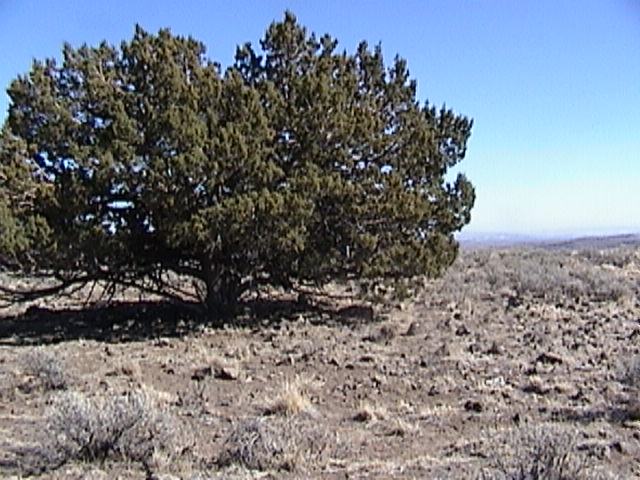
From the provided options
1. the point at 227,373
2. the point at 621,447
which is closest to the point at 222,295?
the point at 227,373

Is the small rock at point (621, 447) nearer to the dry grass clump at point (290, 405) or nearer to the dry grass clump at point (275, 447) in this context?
the dry grass clump at point (275, 447)

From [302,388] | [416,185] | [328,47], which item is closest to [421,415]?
[302,388]

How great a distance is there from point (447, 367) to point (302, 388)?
278 cm

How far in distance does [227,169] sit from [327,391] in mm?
6293

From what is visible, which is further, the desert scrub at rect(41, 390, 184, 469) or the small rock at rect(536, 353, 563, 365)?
the small rock at rect(536, 353, 563, 365)

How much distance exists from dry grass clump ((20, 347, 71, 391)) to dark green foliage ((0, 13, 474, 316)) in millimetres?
3654

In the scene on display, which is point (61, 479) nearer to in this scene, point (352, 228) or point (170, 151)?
point (170, 151)

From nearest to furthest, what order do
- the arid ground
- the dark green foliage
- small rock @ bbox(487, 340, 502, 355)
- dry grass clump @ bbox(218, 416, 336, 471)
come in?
dry grass clump @ bbox(218, 416, 336, 471) → the arid ground → small rock @ bbox(487, 340, 502, 355) → the dark green foliage

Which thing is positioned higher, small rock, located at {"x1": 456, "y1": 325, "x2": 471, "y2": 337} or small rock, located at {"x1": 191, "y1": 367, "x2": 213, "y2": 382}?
small rock, located at {"x1": 191, "y1": 367, "x2": 213, "y2": 382}

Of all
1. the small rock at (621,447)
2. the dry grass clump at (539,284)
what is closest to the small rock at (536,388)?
the small rock at (621,447)

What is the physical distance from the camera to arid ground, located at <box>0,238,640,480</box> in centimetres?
732

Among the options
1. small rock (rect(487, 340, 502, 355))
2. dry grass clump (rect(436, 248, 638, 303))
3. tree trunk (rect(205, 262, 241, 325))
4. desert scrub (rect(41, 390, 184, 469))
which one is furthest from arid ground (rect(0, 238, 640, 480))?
dry grass clump (rect(436, 248, 638, 303))

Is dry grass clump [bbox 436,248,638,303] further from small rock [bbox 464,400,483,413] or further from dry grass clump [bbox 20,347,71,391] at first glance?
dry grass clump [bbox 20,347,71,391]

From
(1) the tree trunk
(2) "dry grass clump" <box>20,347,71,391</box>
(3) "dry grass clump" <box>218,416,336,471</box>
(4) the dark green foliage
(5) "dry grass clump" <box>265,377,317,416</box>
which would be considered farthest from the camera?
(1) the tree trunk
